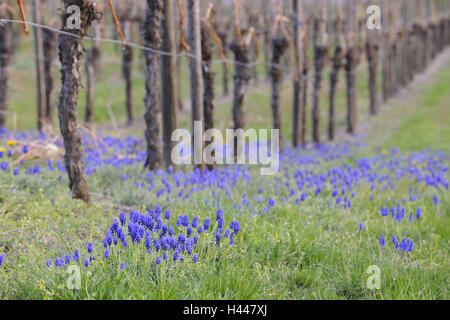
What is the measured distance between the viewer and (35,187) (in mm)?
6598

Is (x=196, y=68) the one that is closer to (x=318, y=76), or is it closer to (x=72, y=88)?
(x=72, y=88)

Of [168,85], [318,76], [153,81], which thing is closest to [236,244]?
[168,85]

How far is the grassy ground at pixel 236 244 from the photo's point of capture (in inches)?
150

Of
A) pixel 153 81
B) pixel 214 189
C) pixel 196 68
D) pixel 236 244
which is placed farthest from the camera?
pixel 196 68

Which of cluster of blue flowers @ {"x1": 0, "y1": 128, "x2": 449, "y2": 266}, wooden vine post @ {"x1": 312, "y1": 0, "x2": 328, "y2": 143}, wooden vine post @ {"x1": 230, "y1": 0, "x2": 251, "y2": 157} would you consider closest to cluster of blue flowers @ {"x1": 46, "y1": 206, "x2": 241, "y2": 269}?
cluster of blue flowers @ {"x1": 0, "y1": 128, "x2": 449, "y2": 266}

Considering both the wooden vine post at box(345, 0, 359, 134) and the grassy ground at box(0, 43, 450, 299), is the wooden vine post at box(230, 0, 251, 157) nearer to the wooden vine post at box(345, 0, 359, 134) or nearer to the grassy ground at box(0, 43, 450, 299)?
the grassy ground at box(0, 43, 450, 299)

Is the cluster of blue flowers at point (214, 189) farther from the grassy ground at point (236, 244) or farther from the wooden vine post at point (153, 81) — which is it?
the wooden vine post at point (153, 81)

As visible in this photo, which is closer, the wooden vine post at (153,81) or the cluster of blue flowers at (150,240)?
the cluster of blue flowers at (150,240)

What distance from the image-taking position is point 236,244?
4.82m

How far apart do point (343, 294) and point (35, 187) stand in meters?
4.46

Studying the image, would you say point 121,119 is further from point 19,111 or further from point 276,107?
point 276,107

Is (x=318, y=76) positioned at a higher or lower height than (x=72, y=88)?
higher

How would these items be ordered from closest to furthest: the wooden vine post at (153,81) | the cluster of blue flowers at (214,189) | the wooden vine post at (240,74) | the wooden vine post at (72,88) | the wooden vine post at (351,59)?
1. the cluster of blue flowers at (214,189)
2. the wooden vine post at (72,88)
3. the wooden vine post at (153,81)
4. the wooden vine post at (240,74)
5. the wooden vine post at (351,59)

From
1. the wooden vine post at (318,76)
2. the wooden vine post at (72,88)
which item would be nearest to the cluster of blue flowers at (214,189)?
the wooden vine post at (72,88)
